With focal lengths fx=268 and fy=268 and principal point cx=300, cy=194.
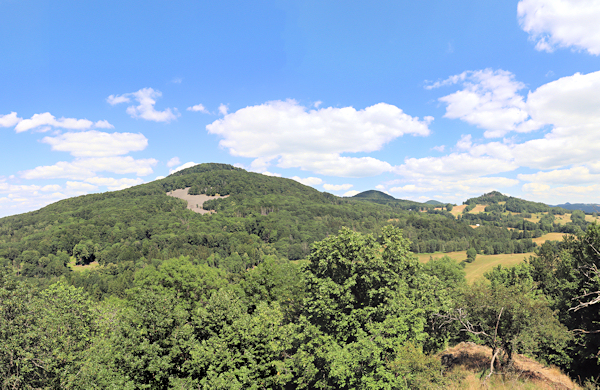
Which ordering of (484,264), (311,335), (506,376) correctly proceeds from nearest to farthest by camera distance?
1. (506,376)
2. (311,335)
3. (484,264)

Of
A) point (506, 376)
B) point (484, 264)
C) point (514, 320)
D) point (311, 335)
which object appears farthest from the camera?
point (484, 264)

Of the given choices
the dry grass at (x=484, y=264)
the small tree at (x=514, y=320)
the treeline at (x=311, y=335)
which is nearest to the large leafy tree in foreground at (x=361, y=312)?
the treeline at (x=311, y=335)

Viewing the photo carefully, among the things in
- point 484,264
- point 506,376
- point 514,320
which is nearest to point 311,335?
point 506,376

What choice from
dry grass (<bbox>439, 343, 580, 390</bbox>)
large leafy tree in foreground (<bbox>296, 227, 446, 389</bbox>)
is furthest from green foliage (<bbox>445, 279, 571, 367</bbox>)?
large leafy tree in foreground (<bbox>296, 227, 446, 389</bbox>)

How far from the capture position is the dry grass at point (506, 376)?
65.3ft

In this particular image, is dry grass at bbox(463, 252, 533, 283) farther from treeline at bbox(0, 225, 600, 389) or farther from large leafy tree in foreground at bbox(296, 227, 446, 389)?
large leafy tree in foreground at bbox(296, 227, 446, 389)

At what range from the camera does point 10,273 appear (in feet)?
96.9

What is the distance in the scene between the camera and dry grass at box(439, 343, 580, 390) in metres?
19.9

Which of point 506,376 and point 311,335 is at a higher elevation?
point 311,335

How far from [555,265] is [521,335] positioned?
194 feet

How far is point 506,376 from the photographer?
71.6 feet

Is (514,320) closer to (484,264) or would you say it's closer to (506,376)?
(506,376)

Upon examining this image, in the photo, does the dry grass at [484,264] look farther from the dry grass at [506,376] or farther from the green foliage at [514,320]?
the green foliage at [514,320]

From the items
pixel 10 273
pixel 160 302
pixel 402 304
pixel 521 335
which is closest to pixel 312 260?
pixel 402 304
